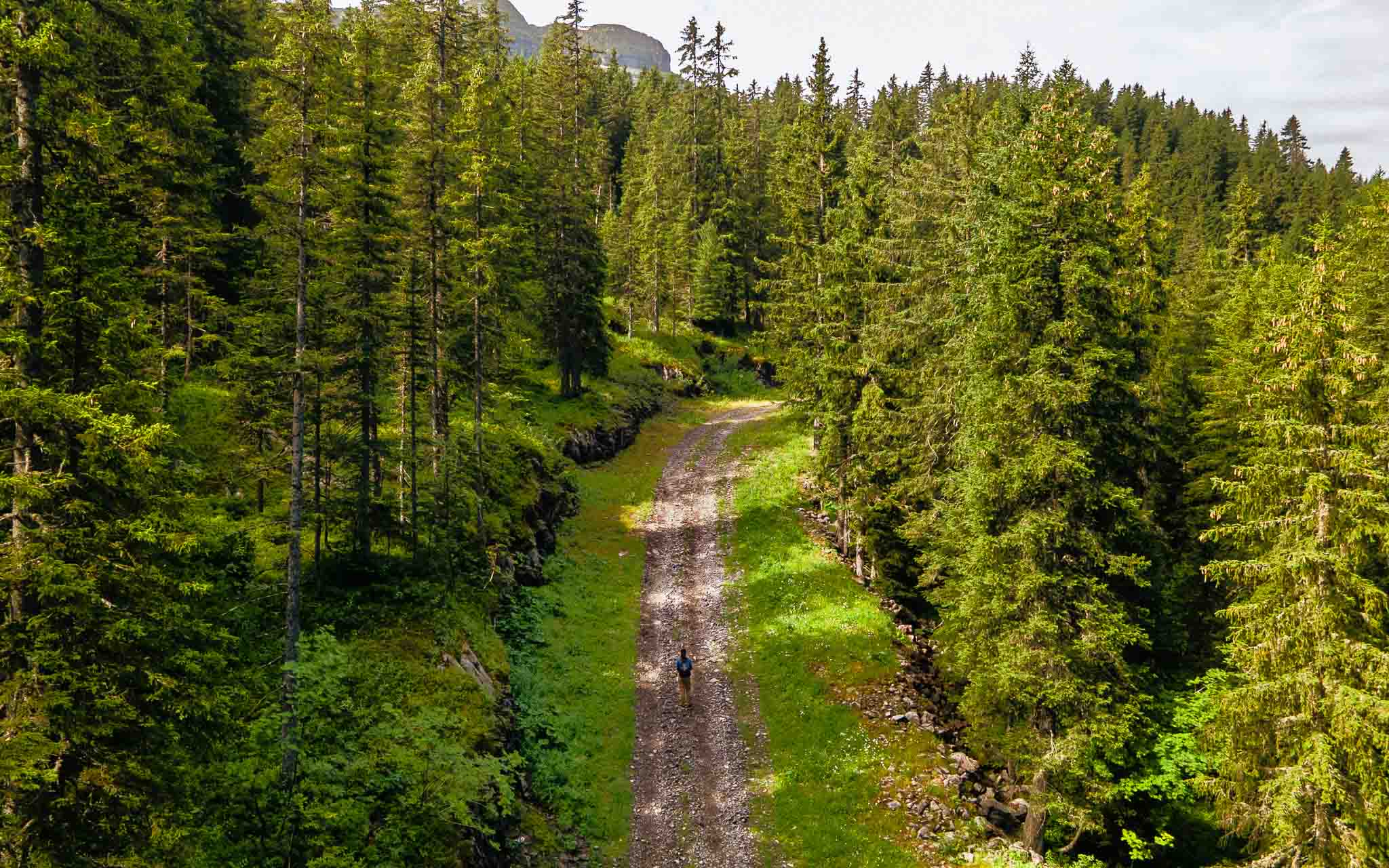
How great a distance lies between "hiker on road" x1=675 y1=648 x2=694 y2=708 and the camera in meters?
23.4

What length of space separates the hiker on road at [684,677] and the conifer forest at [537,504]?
1.48 m

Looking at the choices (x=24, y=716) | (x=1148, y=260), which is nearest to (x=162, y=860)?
(x=24, y=716)

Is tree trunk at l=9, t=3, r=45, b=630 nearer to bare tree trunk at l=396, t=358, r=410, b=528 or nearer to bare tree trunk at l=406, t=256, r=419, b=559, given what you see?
bare tree trunk at l=396, t=358, r=410, b=528

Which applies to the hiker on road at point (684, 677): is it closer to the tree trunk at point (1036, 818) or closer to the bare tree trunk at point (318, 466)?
the tree trunk at point (1036, 818)

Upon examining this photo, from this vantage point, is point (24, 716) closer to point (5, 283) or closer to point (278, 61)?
point (5, 283)

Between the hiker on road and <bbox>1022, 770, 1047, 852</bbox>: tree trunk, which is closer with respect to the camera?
<bbox>1022, 770, 1047, 852</bbox>: tree trunk

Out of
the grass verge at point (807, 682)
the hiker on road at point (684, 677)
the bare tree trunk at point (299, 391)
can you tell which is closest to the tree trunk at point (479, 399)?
the hiker on road at point (684, 677)

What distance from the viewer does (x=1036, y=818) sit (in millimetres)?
17594

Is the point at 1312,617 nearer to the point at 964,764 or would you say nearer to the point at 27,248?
the point at 964,764

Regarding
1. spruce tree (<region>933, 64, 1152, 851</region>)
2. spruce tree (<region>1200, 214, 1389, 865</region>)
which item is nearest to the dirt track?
spruce tree (<region>933, 64, 1152, 851</region>)

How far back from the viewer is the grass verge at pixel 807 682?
1825cm

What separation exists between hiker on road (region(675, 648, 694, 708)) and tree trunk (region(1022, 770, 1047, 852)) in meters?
Answer: 10.3

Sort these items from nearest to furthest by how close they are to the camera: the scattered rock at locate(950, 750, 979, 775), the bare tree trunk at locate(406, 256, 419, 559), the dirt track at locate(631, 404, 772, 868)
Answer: the dirt track at locate(631, 404, 772, 868) → the scattered rock at locate(950, 750, 979, 775) → the bare tree trunk at locate(406, 256, 419, 559)

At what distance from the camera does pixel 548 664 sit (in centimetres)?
2375
